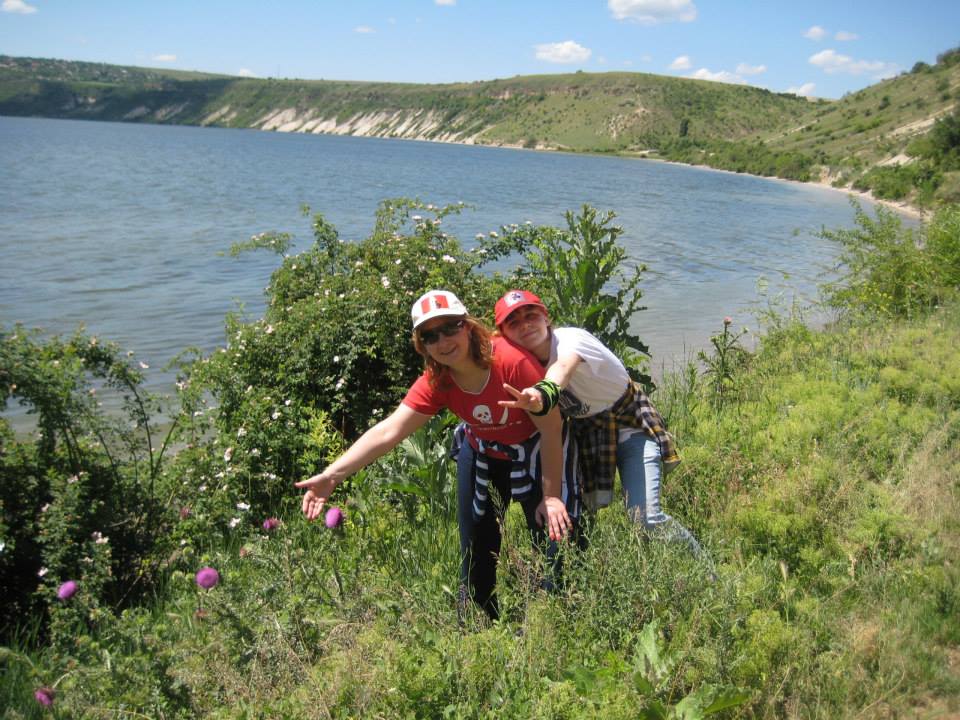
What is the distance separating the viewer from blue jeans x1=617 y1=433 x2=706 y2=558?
3.32 m

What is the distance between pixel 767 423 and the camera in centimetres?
559

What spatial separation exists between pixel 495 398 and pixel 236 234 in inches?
877

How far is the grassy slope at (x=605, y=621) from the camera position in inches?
102

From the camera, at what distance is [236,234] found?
77.5 ft

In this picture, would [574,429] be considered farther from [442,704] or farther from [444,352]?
[442,704]

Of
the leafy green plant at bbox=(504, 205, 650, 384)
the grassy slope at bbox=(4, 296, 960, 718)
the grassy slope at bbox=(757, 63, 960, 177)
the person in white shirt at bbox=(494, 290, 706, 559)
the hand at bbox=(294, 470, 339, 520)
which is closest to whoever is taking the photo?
the grassy slope at bbox=(4, 296, 960, 718)

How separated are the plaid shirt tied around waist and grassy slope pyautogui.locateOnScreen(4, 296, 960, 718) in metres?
0.20

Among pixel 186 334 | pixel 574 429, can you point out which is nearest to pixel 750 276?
pixel 186 334

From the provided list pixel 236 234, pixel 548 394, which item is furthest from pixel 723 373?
pixel 236 234

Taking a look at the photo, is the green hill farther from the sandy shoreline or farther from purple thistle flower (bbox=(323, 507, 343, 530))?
purple thistle flower (bbox=(323, 507, 343, 530))

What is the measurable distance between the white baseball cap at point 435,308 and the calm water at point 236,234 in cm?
532

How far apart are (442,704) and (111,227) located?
24.7 metres

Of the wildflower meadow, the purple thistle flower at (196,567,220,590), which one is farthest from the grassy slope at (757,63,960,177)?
the purple thistle flower at (196,567,220,590)

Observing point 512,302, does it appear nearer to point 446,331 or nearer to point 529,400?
point 446,331
